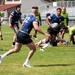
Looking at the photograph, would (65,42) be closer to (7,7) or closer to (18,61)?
(18,61)

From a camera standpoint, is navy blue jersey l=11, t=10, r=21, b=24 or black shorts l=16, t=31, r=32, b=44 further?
navy blue jersey l=11, t=10, r=21, b=24

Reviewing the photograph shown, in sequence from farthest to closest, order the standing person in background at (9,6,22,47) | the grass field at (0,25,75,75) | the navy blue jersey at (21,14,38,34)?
the standing person in background at (9,6,22,47)
the navy blue jersey at (21,14,38,34)
the grass field at (0,25,75,75)

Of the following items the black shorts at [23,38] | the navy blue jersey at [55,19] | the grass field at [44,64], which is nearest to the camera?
the grass field at [44,64]

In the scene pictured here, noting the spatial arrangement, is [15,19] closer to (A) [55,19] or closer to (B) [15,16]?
(B) [15,16]

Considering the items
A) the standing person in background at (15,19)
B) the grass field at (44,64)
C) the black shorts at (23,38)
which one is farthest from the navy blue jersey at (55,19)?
the black shorts at (23,38)

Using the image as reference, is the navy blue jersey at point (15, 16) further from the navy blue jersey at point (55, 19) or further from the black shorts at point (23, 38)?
the black shorts at point (23, 38)

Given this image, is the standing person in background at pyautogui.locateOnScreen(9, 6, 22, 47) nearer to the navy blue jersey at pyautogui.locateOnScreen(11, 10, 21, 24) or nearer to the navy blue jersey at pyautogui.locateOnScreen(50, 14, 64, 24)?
the navy blue jersey at pyautogui.locateOnScreen(11, 10, 21, 24)

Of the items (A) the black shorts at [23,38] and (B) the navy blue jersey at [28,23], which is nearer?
(B) the navy blue jersey at [28,23]

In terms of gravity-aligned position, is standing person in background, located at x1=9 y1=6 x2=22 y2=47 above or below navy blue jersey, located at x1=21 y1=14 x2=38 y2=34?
below

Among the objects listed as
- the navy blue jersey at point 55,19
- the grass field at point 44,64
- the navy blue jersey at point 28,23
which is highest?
the navy blue jersey at point 28,23

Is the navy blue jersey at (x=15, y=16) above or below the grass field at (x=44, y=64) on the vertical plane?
above

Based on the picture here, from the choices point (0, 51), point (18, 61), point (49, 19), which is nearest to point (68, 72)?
Result: point (18, 61)

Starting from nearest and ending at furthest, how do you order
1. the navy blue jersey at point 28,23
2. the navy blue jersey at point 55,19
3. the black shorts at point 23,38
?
the navy blue jersey at point 28,23 → the black shorts at point 23,38 → the navy blue jersey at point 55,19

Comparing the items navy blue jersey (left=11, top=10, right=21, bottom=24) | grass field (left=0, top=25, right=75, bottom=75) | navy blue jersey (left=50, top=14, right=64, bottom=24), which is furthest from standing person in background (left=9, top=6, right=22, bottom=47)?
grass field (left=0, top=25, right=75, bottom=75)
